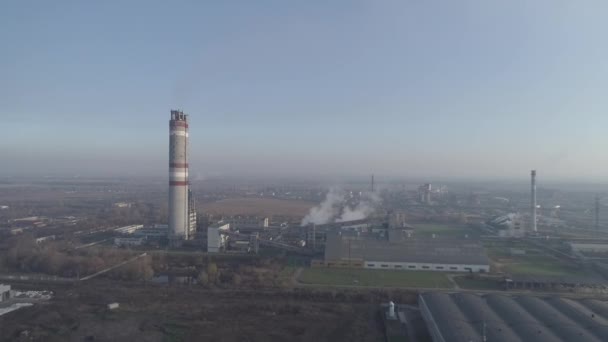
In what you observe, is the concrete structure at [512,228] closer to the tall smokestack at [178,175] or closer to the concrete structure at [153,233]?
the tall smokestack at [178,175]

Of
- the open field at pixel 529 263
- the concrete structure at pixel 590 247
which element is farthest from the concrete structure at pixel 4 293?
the concrete structure at pixel 590 247

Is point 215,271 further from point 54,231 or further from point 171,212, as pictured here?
point 54,231

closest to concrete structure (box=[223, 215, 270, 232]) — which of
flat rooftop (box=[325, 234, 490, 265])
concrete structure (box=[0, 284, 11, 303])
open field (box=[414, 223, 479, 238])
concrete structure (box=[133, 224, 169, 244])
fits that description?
concrete structure (box=[133, 224, 169, 244])

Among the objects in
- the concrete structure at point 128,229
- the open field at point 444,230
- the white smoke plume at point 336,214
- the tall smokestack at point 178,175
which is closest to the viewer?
the tall smokestack at point 178,175

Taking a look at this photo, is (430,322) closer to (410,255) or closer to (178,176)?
(410,255)

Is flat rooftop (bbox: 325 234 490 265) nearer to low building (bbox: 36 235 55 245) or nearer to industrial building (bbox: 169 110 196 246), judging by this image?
industrial building (bbox: 169 110 196 246)
